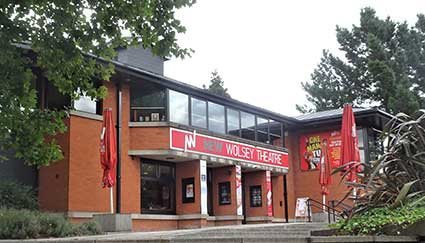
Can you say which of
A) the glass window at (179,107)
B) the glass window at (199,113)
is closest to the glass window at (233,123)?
the glass window at (199,113)

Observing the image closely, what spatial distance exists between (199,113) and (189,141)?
67.4 inches

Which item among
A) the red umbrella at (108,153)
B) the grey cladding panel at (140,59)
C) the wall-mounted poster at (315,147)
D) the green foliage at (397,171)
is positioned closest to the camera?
the green foliage at (397,171)

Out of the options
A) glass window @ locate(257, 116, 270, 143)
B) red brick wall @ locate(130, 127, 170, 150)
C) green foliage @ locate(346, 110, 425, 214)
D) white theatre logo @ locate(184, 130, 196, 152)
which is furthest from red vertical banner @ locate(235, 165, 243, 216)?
green foliage @ locate(346, 110, 425, 214)

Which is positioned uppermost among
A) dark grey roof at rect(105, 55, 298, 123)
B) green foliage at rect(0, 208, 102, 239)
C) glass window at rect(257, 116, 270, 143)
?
dark grey roof at rect(105, 55, 298, 123)

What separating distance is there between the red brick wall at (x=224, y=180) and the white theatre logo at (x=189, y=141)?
2.94 m

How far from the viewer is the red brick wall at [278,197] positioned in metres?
25.5

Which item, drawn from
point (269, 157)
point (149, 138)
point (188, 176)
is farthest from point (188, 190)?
point (269, 157)

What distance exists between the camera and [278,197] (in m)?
25.9

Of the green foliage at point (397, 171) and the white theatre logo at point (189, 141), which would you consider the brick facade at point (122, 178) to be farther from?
the green foliage at point (397, 171)

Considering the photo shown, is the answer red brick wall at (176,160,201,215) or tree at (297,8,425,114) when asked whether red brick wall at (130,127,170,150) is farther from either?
tree at (297,8,425,114)

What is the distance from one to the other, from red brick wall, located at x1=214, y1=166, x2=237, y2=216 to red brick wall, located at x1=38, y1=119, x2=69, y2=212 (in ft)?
23.5

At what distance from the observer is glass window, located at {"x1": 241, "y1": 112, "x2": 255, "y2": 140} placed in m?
23.5

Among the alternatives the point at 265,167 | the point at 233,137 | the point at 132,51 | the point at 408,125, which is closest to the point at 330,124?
the point at 265,167

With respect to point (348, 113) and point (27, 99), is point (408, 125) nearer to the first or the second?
point (27, 99)
